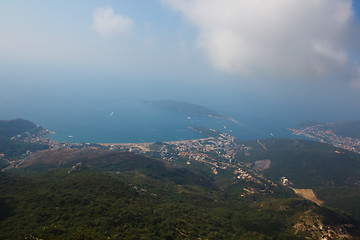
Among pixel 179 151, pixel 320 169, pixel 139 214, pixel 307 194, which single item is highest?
pixel 139 214

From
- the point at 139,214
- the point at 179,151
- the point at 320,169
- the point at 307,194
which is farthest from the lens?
the point at 179,151

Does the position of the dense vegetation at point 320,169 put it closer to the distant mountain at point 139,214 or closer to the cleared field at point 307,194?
the cleared field at point 307,194

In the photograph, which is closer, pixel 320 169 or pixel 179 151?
pixel 320 169

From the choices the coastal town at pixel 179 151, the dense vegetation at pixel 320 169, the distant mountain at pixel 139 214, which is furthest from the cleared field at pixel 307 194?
the distant mountain at pixel 139 214

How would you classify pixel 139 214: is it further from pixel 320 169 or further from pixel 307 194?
pixel 320 169

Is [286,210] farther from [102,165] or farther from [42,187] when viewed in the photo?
[102,165]

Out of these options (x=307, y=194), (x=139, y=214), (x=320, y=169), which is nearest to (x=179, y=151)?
(x=307, y=194)

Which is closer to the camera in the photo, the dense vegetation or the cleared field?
the dense vegetation

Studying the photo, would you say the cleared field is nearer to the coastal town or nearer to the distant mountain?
the coastal town

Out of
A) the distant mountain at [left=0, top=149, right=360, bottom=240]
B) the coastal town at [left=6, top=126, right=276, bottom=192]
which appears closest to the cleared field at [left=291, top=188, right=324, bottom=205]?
the coastal town at [left=6, top=126, right=276, bottom=192]
